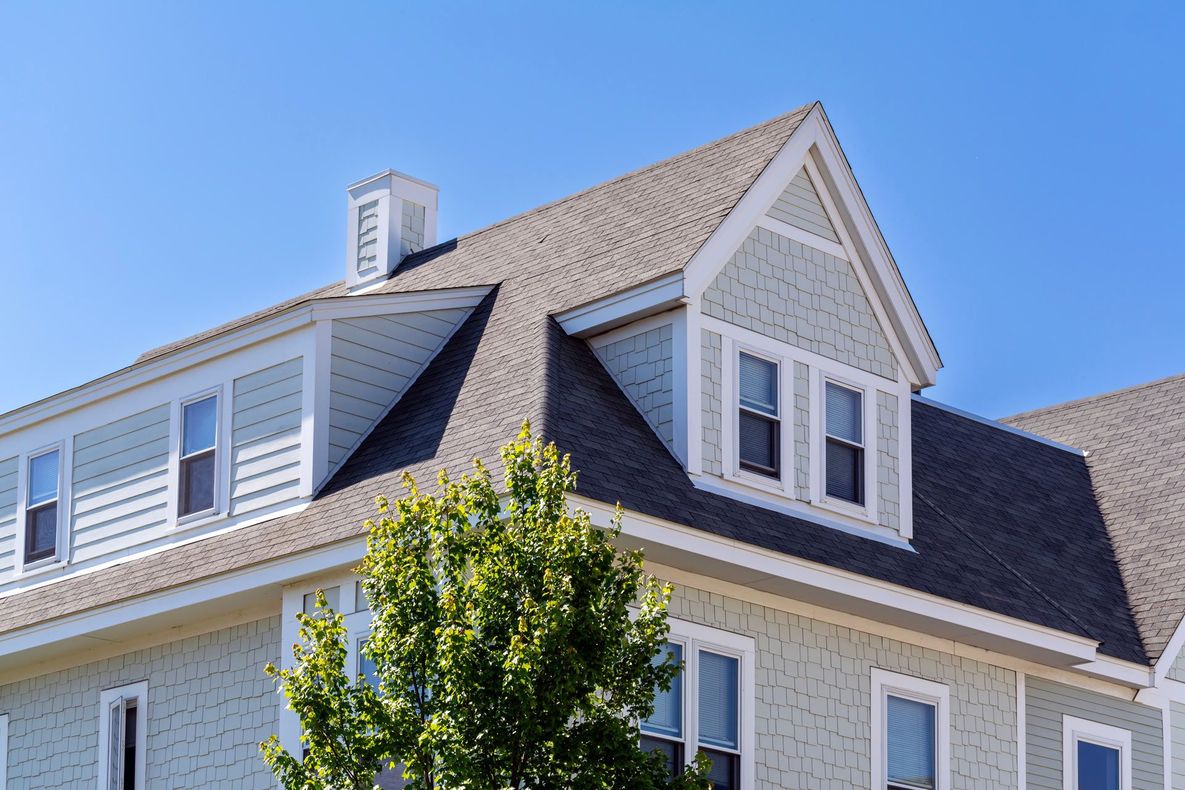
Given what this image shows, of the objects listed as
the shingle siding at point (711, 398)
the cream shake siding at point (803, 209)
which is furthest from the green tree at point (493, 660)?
the cream shake siding at point (803, 209)

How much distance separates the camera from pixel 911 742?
65.6 ft

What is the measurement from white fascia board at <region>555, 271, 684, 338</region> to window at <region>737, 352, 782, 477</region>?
112 cm

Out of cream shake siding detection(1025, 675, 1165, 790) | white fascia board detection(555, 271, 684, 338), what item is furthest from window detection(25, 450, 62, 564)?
cream shake siding detection(1025, 675, 1165, 790)

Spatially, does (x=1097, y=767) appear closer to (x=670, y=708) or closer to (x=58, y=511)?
(x=670, y=708)

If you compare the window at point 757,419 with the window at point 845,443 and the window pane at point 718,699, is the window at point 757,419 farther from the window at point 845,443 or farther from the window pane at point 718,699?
the window pane at point 718,699

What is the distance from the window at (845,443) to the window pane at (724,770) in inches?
123

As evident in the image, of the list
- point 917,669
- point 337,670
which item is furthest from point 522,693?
point 917,669

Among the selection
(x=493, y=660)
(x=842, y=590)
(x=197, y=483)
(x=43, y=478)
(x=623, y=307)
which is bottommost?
(x=493, y=660)

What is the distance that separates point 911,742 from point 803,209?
5645mm

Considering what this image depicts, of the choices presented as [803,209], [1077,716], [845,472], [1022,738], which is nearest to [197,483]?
[845,472]

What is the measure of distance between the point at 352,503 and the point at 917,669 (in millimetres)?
6216

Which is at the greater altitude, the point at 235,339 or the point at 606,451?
the point at 235,339

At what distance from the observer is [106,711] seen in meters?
20.1

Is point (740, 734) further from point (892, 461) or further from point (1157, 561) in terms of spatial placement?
point (1157, 561)
